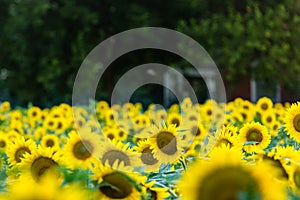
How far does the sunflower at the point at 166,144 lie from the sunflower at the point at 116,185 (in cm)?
86

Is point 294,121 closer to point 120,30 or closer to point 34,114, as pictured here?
point 34,114

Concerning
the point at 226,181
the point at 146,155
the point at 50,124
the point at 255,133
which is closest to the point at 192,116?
the point at 50,124

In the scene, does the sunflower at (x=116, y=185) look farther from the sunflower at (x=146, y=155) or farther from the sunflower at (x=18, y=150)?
the sunflower at (x=18, y=150)

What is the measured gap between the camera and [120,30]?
52.5ft

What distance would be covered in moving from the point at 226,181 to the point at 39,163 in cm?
91

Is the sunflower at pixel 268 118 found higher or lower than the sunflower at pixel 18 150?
higher

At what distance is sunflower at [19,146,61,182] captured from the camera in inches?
73.9

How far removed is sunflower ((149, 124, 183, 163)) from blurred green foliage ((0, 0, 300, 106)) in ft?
39.7

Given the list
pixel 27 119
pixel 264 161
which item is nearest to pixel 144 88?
pixel 27 119

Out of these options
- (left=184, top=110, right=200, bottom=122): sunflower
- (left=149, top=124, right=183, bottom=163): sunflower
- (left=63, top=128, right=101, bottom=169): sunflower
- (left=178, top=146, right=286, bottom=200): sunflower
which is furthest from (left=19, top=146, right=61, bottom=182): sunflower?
(left=184, top=110, right=200, bottom=122): sunflower

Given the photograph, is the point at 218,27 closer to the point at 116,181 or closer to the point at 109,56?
the point at 109,56

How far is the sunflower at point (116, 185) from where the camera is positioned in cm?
144

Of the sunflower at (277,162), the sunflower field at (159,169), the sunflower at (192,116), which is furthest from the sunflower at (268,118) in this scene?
the sunflower at (277,162)

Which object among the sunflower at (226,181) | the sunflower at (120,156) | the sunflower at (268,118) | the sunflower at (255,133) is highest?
the sunflower at (268,118)
